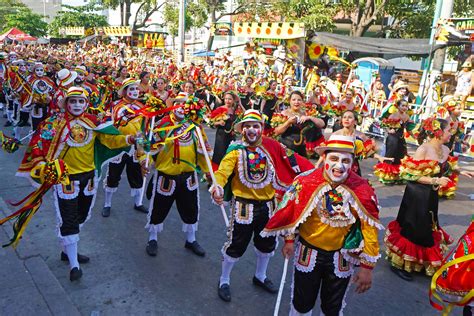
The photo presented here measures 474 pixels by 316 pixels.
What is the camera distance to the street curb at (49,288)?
421 cm

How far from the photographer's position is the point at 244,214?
4.40m

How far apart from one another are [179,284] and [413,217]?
10.0ft

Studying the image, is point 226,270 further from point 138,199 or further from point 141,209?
point 138,199

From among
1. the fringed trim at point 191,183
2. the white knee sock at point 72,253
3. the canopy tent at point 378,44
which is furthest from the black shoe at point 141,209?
the canopy tent at point 378,44

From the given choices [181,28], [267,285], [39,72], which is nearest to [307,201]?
[267,285]

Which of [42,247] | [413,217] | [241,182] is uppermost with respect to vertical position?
[241,182]

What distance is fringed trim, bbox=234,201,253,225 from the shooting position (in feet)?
14.4

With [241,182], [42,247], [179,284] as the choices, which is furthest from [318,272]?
[42,247]

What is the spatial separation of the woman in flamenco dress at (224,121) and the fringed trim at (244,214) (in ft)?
10.1

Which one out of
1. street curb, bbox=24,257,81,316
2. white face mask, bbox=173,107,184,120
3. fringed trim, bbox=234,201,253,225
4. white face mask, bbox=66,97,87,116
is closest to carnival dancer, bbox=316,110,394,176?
fringed trim, bbox=234,201,253,225

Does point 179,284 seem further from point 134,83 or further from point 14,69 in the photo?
point 14,69

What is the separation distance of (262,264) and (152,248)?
162 cm

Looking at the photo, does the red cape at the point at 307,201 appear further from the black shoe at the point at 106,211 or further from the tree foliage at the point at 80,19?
the tree foliage at the point at 80,19

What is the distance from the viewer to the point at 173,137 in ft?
17.2
